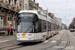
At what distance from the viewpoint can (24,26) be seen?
523 inches

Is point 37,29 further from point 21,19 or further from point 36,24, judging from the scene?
point 21,19

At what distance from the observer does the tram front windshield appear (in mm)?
13242

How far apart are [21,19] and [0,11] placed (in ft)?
51.0

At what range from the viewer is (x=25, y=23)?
13352mm

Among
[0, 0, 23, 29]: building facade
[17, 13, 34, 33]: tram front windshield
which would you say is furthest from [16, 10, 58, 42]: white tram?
[0, 0, 23, 29]: building facade

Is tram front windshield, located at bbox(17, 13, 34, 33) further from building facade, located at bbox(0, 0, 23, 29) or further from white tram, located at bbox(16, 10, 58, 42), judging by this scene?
building facade, located at bbox(0, 0, 23, 29)

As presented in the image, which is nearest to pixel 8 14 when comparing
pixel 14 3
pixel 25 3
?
pixel 14 3

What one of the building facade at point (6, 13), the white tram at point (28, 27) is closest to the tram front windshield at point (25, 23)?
the white tram at point (28, 27)

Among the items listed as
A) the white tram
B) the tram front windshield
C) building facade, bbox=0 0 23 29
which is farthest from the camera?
building facade, bbox=0 0 23 29

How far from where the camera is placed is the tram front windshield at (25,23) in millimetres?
13242

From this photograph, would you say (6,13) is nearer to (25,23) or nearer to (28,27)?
(25,23)

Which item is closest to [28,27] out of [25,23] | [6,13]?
[25,23]

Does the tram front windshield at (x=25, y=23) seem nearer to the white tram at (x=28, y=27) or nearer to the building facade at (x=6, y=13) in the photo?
the white tram at (x=28, y=27)

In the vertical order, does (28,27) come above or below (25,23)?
below
